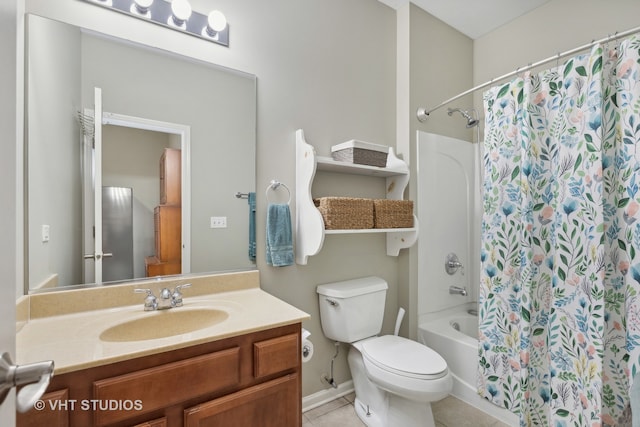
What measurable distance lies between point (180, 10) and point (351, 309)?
178 cm

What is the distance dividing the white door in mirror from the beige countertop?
0.45m

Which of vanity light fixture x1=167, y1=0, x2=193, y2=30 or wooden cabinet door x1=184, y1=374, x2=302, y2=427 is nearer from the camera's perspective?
wooden cabinet door x1=184, y1=374, x2=302, y2=427

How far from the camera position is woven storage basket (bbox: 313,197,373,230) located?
1.74 metres

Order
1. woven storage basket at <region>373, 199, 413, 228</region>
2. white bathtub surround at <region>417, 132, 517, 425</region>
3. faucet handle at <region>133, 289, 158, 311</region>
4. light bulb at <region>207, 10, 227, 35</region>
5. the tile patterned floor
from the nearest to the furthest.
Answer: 1. faucet handle at <region>133, 289, 158, 311</region>
2. light bulb at <region>207, 10, 227, 35</region>
3. the tile patterned floor
4. woven storage basket at <region>373, 199, 413, 228</region>
5. white bathtub surround at <region>417, 132, 517, 425</region>

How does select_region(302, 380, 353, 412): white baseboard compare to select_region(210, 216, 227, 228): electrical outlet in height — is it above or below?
below

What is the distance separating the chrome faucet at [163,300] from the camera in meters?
1.33

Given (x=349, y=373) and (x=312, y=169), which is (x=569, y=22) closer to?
(x=312, y=169)

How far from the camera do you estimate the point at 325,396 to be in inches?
78.6

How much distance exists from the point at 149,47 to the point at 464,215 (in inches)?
96.0

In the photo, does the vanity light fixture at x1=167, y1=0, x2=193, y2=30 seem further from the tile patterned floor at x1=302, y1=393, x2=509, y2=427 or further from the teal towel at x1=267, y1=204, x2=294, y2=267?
the tile patterned floor at x1=302, y1=393, x2=509, y2=427

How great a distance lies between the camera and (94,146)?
4.41ft

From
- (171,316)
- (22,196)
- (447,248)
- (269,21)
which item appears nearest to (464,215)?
(447,248)

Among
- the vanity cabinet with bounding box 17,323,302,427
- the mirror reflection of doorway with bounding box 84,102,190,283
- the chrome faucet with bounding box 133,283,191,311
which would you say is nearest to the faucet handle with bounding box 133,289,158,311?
the chrome faucet with bounding box 133,283,191,311

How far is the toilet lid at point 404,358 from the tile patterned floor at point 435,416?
0.46 meters
